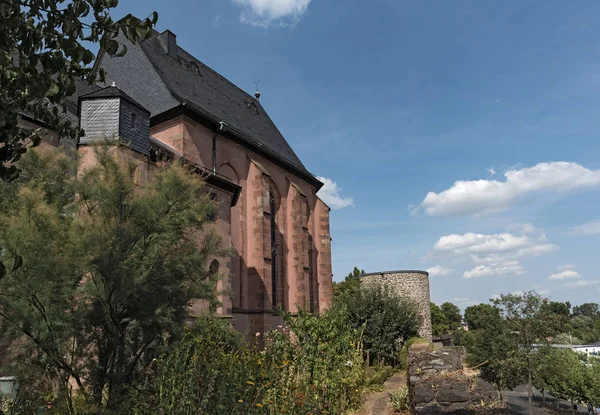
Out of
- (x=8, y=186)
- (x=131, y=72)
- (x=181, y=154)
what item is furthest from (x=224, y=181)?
(x=8, y=186)

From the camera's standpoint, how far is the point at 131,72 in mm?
23328

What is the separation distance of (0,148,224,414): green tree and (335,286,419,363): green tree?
16.3 m

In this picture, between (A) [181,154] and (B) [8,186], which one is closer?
(B) [8,186]

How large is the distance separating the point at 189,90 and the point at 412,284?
843 inches

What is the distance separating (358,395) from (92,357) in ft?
16.6

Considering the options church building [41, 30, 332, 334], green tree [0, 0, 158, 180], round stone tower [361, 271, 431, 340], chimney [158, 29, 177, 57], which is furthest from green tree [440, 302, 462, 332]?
green tree [0, 0, 158, 180]

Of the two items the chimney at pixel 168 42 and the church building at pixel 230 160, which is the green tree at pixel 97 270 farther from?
the chimney at pixel 168 42

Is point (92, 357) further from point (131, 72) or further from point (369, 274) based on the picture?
point (369, 274)

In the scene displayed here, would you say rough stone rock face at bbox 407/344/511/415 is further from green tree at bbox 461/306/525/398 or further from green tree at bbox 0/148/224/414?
green tree at bbox 461/306/525/398

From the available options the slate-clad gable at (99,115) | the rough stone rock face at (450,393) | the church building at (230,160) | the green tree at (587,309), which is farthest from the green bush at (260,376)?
the green tree at (587,309)

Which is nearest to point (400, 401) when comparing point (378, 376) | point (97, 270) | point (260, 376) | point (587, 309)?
point (260, 376)

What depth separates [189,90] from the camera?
24.5 meters

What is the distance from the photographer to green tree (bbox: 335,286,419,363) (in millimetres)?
24047

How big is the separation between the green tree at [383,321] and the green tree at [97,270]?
53.3ft
